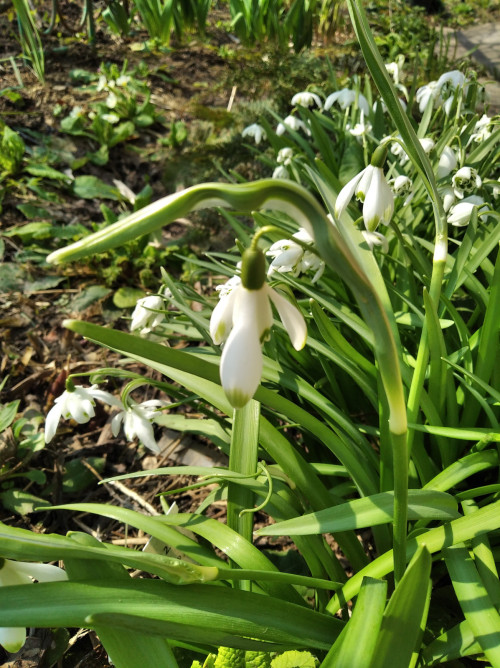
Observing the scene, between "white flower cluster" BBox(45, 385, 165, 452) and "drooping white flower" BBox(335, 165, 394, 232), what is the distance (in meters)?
0.79

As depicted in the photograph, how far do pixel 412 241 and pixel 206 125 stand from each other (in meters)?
2.18

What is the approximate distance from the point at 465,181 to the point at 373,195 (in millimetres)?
691

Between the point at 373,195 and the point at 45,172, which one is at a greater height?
the point at 373,195

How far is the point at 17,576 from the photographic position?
35.7 inches

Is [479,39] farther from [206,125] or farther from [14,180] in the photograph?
[14,180]

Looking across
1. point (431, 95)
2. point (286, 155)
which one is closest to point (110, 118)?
point (286, 155)

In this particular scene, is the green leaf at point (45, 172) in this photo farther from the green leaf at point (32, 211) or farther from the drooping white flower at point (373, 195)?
the drooping white flower at point (373, 195)

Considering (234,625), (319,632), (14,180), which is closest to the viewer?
(234,625)

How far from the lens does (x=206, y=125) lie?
11.2 ft

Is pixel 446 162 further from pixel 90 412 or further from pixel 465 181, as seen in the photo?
pixel 90 412

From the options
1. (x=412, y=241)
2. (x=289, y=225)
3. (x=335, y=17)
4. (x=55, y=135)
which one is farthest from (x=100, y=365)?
(x=335, y=17)

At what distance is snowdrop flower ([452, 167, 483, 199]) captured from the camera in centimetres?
164

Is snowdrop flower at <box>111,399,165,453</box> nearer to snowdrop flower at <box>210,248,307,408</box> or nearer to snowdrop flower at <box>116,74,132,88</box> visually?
snowdrop flower at <box>210,248,307,408</box>

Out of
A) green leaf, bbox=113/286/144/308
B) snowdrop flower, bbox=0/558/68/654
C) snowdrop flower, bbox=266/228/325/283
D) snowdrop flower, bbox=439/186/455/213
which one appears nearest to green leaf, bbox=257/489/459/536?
snowdrop flower, bbox=0/558/68/654
